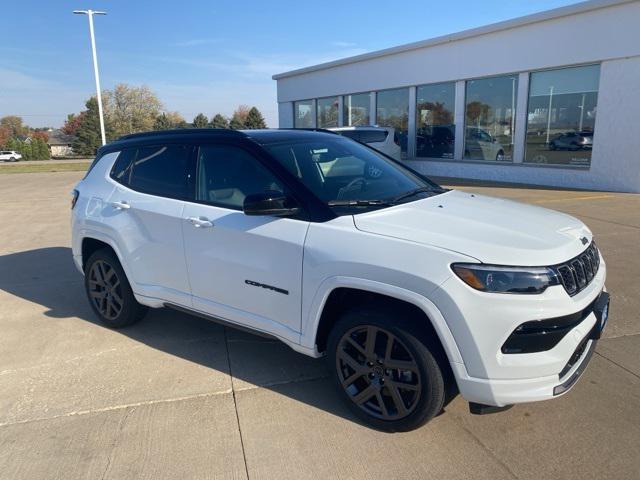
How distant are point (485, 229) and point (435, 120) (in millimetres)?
16466

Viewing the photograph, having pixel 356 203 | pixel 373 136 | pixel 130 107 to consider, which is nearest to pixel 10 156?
pixel 130 107

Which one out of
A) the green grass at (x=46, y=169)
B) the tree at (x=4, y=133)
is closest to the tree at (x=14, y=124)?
the tree at (x=4, y=133)

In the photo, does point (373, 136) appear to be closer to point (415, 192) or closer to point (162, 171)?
point (162, 171)

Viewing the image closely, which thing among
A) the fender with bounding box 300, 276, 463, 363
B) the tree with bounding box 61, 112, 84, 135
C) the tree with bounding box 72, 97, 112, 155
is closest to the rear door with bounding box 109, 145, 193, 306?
the fender with bounding box 300, 276, 463, 363

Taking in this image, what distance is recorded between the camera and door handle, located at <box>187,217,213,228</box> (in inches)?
140

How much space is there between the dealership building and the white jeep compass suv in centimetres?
1149

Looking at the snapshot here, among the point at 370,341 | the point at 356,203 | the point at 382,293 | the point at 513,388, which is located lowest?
the point at 513,388

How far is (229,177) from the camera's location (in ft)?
12.0

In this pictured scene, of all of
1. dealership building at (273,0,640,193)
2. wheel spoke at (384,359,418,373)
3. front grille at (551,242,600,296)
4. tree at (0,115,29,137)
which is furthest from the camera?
tree at (0,115,29,137)

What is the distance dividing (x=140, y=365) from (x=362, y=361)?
1.89 metres

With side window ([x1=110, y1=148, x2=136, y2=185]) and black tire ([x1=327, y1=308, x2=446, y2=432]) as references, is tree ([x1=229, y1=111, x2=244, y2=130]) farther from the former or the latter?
black tire ([x1=327, y1=308, x2=446, y2=432])

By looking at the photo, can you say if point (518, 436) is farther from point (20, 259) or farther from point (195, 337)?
point (20, 259)

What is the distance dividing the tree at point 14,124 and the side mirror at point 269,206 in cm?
12390

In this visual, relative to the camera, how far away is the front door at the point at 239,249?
124 inches
